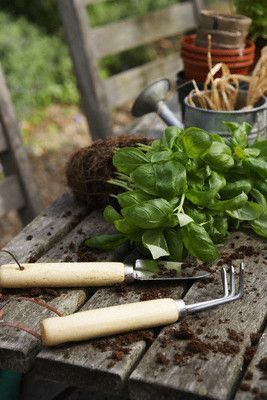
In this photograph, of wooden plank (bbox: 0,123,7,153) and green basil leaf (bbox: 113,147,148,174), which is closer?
green basil leaf (bbox: 113,147,148,174)

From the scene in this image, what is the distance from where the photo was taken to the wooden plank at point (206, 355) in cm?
101

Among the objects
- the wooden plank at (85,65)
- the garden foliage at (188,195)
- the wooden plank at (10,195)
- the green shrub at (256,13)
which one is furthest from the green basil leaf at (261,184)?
the wooden plank at (85,65)

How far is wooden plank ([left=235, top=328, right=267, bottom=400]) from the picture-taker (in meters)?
0.99

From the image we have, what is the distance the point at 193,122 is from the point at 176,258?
0.45 m

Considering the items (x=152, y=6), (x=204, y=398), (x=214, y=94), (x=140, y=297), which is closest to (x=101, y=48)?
(x=214, y=94)

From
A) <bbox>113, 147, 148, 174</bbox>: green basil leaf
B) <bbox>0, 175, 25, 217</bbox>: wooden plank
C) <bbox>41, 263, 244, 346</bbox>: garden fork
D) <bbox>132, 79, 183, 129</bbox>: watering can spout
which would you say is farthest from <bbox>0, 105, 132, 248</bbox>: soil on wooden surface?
<bbox>41, 263, 244, 346</bbox>: garden fork

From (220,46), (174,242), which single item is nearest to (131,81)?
(220,46)

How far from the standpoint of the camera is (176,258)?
1.33 m

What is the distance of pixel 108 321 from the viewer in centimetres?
111

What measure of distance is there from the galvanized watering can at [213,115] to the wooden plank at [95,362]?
0.65 metres

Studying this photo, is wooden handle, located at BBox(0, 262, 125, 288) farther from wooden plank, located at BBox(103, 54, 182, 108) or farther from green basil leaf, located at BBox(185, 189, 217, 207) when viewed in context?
wooden plank, located at BBox(103, 54, 182, 108)

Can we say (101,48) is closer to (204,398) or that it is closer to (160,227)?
(160,227)

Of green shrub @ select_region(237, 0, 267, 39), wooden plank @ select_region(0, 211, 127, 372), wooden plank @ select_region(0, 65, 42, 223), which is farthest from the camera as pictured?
wooden plank @ select_region(0, 65, 42, 223)

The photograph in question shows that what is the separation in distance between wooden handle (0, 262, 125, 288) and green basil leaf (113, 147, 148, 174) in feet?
0.71
